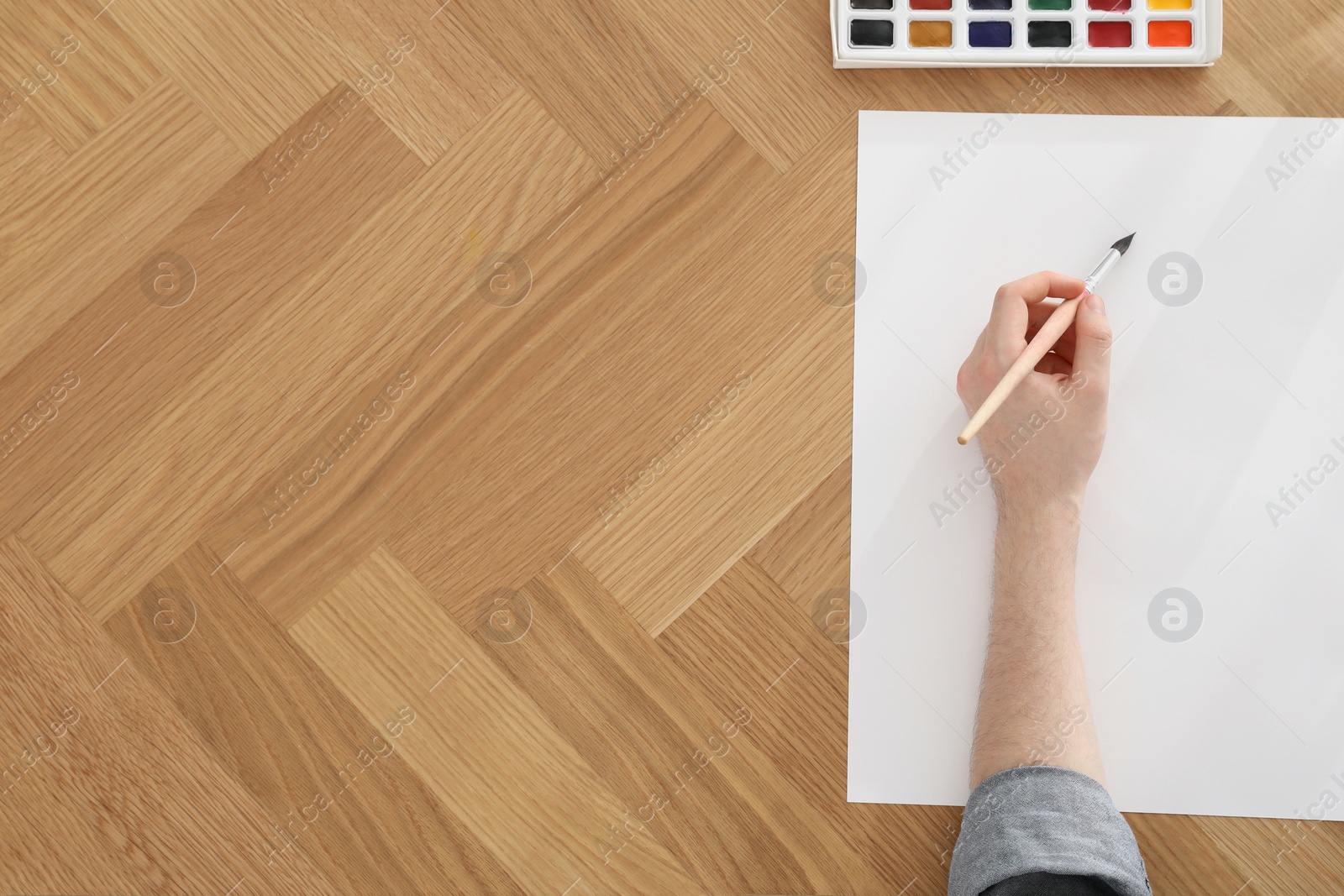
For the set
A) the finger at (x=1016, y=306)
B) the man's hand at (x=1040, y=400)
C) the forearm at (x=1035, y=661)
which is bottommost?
the forearm at (x=1035, y=661)

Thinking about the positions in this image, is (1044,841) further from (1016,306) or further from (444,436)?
(444,436)

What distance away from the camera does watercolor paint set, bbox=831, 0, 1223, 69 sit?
28.0 inches

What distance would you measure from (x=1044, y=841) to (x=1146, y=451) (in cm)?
33

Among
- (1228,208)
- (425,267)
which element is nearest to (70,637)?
(425,267)

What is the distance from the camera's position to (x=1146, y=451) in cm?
72

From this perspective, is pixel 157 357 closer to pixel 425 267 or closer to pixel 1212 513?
pixel 425 267

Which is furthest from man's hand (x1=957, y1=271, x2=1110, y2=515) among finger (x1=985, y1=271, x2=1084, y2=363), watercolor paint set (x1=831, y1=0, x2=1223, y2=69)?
watercolor paint set (x1=831, y1=0, x2=1223, y2=69)

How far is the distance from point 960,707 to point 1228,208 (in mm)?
474

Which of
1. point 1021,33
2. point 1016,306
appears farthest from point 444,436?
point 1021,33

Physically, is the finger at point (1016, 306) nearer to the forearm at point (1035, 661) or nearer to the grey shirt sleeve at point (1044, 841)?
the forearm at point (1035, 661)

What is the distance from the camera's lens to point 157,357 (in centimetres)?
75

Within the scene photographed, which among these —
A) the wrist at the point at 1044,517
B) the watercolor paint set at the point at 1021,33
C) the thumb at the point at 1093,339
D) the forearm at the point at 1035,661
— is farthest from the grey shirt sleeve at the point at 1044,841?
the watercolor paint set at the point at 1021,33

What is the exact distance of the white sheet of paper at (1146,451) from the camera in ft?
2.33

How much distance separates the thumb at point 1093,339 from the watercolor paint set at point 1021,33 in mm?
212
